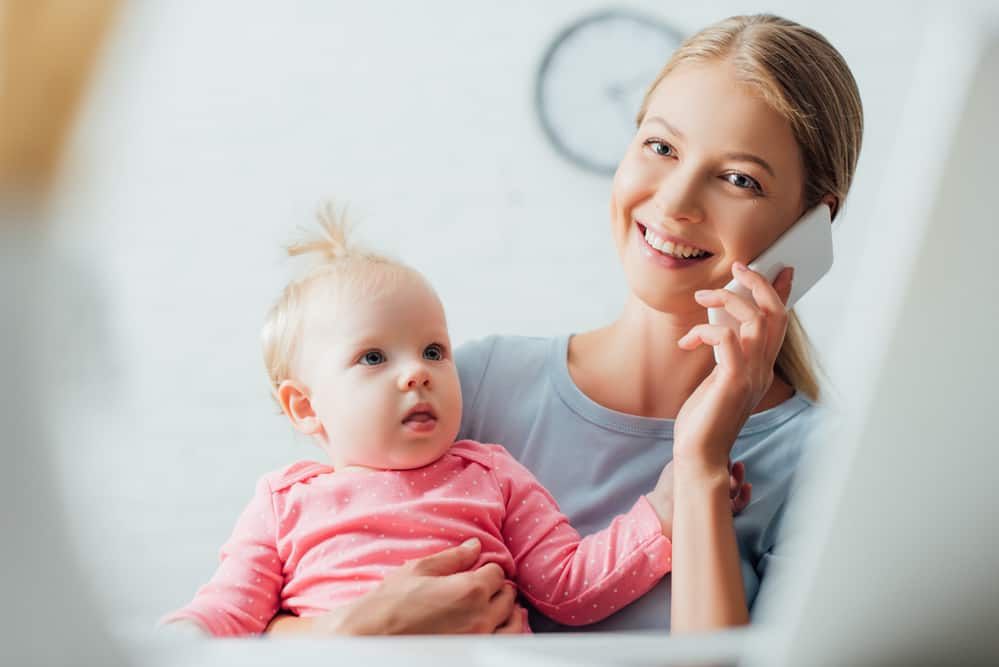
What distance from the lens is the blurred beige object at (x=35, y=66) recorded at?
45 centimetres

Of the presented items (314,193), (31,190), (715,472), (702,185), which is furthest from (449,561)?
(314,193)

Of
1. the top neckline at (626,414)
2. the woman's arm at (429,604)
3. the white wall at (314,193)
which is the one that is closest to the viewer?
the woman's arm at (429,604)

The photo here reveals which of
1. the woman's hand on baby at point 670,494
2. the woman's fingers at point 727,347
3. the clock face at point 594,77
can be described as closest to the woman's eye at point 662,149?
the woman's fingers at point 727,347

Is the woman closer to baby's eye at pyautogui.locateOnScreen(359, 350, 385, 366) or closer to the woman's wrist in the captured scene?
the woman's wrist

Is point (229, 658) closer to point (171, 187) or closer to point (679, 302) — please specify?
point (679, 302)

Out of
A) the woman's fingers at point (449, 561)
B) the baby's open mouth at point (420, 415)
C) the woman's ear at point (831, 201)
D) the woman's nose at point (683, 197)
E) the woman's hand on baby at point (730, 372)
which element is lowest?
the woman's fingers at point (449, 561)

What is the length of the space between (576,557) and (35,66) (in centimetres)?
80

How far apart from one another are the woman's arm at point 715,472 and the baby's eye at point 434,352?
27 centimetres

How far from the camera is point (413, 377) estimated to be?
1.12 metres

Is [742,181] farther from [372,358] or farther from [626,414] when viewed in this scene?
[372,358]

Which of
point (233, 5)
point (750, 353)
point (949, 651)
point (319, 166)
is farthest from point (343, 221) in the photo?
point (233, 5)

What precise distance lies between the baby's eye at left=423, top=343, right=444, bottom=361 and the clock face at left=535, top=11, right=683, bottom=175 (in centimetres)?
121

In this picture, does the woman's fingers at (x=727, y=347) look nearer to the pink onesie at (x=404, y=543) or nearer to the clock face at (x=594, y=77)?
the pink onesie at (x=404, y=543)

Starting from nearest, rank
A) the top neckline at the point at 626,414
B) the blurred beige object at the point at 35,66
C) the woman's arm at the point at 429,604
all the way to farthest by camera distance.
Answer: the blurred beige object at the point at 35,66 < the woman's arm at the point at 429,604 < the top neckline at the point at 626,414
